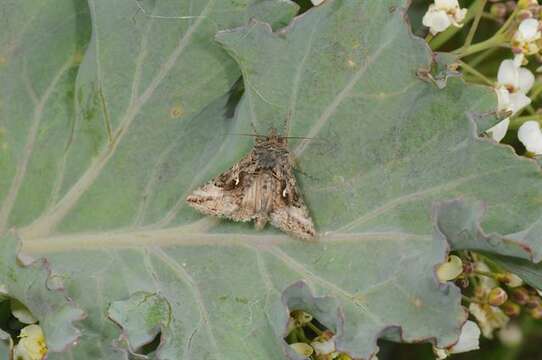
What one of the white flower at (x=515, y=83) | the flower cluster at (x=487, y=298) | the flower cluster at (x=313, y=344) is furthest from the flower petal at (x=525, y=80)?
the flower cluster at (x=313, y=344)

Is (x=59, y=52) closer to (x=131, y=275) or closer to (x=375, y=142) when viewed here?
(x=131, y=275)

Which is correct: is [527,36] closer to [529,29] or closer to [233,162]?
[529,29]

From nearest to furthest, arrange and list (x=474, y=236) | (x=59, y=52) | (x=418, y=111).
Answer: (x=474, y=236) → (x=418, y=111) → (x=59, y=52)

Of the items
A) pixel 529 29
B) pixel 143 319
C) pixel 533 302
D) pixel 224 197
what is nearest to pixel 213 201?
pixel 224 197

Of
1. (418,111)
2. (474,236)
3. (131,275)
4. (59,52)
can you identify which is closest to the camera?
(474,236)

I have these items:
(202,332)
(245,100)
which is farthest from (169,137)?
(202,332)

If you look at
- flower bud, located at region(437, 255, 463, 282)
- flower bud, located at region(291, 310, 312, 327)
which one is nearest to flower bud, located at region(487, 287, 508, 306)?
flower bud, located at region(437, 255, 463, 282)
